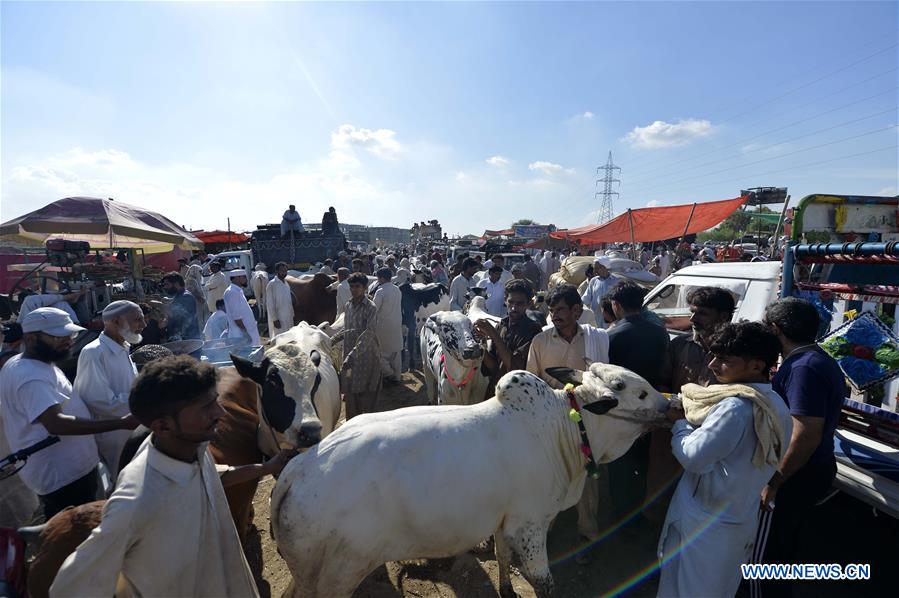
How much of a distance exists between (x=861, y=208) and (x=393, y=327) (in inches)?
235

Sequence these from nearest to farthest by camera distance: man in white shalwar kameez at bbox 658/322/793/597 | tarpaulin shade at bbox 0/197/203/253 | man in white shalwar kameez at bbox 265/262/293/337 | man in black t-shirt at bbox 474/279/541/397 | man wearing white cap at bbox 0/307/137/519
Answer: man in white shalwar kameez at bbox 658/322/793/597, man wearing white cap at bbox 0/307/137/519, man in black t-shirt at bbox 474/279/541/397, tarpaulin shade at bbox 0/197/203/253, man in white shalwar kameez at bbox 265/262/293/337

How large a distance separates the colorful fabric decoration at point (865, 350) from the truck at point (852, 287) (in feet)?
0.59

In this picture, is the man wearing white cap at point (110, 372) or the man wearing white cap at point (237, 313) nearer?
the man wearing white cap at point (110, 372)

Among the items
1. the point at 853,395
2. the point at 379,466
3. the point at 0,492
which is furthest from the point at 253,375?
the point at 853,395

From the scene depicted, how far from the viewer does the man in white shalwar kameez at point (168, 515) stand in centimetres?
149

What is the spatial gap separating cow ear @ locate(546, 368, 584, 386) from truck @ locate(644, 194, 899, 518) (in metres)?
1.90

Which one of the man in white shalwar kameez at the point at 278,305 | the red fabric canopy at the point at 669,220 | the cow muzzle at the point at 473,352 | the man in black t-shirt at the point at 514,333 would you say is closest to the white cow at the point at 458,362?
the cow muzzle at the point at 473,352

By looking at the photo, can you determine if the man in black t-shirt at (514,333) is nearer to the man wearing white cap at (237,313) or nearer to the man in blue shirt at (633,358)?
the man in blue shirt at (633,358)

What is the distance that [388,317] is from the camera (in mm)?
7141

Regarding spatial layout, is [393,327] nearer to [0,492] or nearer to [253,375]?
[253,375]

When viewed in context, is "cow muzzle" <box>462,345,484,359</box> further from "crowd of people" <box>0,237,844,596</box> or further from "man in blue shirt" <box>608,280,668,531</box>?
"man in blue shirt" <box>608,280,668,531</box>

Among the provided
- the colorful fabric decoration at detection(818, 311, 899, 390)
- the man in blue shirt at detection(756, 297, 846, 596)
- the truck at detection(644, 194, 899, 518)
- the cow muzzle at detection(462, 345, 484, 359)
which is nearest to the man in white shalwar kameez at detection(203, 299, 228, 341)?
the cow muzzle at detection(462, 345, 484, 359)

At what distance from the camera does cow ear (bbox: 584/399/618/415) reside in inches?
97.6

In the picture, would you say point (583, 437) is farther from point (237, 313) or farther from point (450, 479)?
point (237, 313)
